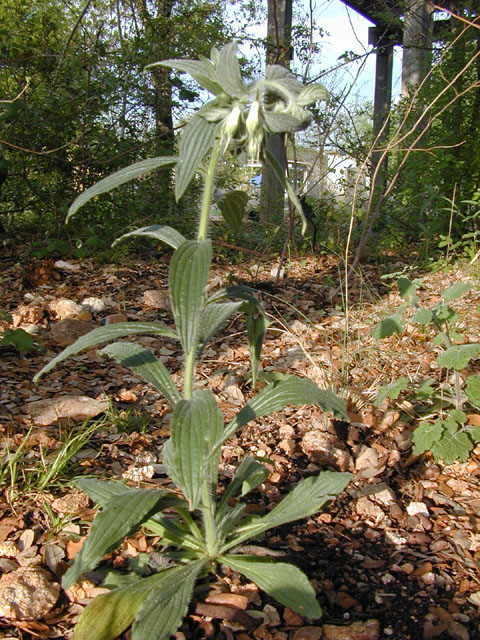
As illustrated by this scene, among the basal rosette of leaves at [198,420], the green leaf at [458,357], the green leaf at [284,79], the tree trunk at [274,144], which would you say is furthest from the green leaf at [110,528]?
the tree trunk at [274,144]

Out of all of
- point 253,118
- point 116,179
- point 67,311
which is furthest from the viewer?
point 67,311

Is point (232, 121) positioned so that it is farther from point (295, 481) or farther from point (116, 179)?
point (295, 481)

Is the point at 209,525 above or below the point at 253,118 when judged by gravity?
below

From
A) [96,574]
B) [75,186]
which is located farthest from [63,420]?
[75,186]

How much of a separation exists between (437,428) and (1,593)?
123 cm

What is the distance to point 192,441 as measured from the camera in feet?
3.26

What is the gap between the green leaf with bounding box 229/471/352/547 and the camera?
131cm

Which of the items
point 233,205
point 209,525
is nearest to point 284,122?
point 233,205

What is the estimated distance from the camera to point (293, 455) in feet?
6.05

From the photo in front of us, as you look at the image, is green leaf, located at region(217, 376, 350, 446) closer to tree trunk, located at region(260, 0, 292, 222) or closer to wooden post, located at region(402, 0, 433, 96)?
tree trunk, located at region(260, 0, 292, 222)

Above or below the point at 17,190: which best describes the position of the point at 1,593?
below

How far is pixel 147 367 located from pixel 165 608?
1.66 ft

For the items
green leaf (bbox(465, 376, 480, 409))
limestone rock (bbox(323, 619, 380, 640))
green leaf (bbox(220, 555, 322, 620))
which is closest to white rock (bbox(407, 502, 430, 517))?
green leaf (bbox(465, 376, 480, 409))

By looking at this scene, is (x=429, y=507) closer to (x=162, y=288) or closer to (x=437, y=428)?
(x=437, y=428)
